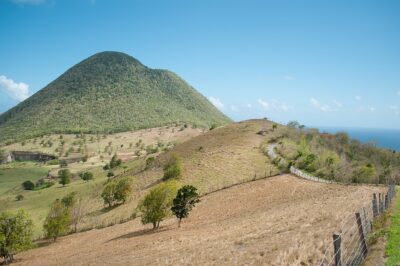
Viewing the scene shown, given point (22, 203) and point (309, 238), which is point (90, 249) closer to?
point (309, 238)

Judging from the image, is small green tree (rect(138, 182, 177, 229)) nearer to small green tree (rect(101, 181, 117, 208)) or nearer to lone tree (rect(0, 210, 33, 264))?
lone tree (rect(0, 210, 33, 264))

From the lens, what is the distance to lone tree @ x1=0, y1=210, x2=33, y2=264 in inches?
1656

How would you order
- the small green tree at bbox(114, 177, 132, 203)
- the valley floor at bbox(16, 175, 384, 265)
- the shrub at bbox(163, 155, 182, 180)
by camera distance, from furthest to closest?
the shrub at bbox(163, 155, 182, 180), the small green tree at bbox(114, 177, 132, 203), the valley floor at bbox(16, 175, 384, 265)

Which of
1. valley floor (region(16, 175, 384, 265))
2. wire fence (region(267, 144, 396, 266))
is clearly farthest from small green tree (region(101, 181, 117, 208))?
wire fence (region(267, 144, 396, 266))

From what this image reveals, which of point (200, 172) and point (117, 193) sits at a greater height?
point (200, 172)

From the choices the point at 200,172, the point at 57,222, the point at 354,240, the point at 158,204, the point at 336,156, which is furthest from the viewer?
the point at 200,172

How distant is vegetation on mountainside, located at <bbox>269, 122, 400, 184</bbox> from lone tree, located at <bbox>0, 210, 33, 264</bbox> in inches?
1719

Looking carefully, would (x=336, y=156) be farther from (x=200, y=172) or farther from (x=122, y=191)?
(x=122, y=191)

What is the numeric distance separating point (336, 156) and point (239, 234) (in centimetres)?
4786

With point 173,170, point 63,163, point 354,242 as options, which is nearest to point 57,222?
point 173,170

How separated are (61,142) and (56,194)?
339ft

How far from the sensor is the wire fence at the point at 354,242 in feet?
35.2

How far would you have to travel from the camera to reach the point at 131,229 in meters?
46.0

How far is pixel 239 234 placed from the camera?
91.9ft
